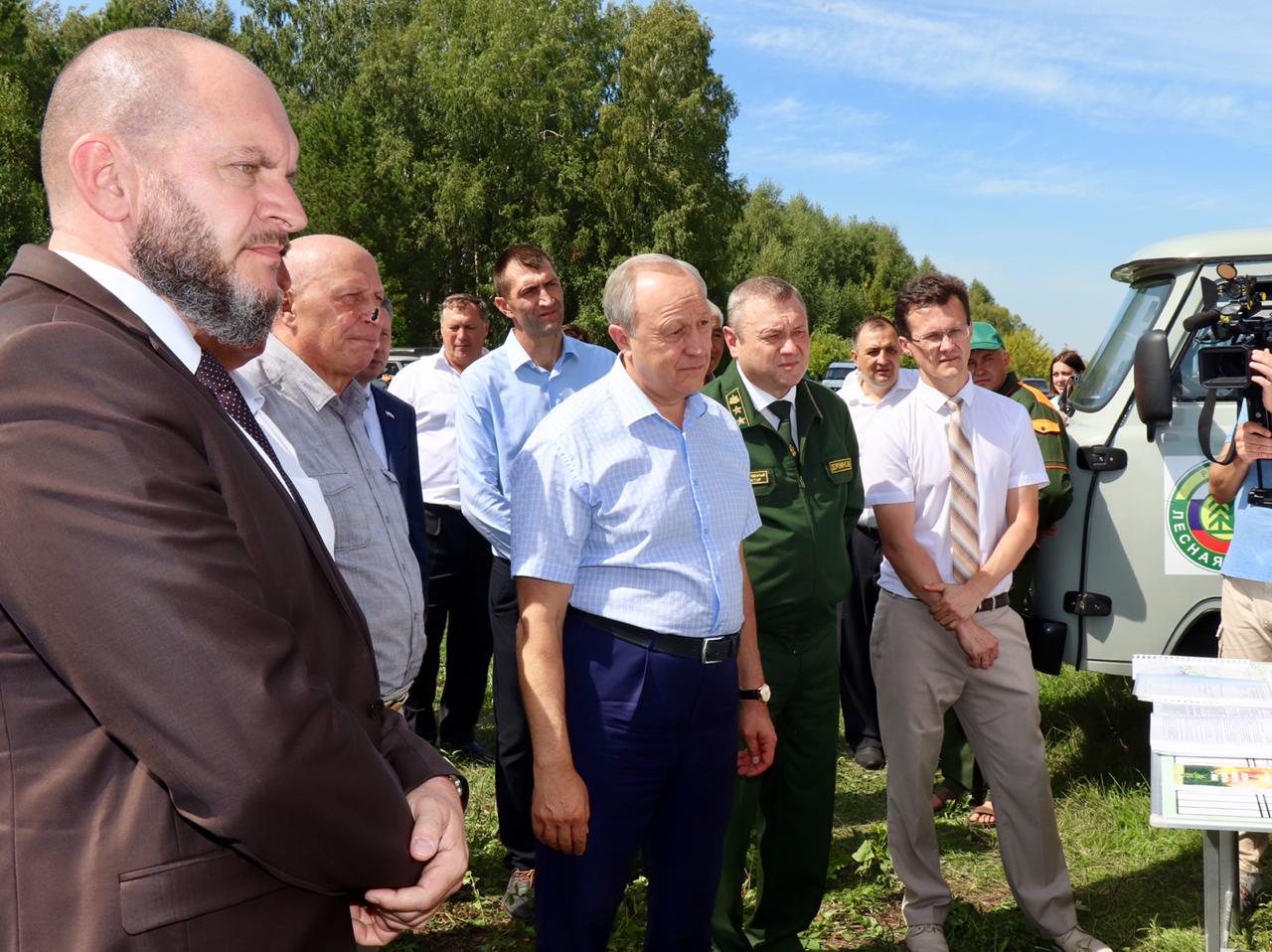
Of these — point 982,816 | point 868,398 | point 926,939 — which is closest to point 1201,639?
point 982,816

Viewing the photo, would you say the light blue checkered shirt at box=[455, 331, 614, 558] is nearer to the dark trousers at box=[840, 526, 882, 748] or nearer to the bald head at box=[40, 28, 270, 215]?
the dark trousers at box=[840, 526, 882, 748]

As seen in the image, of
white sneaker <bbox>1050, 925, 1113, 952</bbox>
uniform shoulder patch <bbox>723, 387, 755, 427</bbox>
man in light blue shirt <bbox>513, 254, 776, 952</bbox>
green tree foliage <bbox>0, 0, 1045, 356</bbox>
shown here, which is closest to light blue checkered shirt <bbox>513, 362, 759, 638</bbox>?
man in light blue shirt <bbox>513, 254, 776, 952</bbox>

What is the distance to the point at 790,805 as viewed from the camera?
3.71 meters

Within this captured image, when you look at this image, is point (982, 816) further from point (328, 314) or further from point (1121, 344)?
point (328, 314)

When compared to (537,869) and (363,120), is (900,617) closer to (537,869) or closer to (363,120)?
(537,869)

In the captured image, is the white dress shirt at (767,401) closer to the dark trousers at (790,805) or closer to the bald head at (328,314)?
the dark trousers at (790,805)

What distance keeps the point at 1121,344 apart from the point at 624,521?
3.25 m

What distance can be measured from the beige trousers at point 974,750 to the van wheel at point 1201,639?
1.35m

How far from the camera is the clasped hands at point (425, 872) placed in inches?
54.2

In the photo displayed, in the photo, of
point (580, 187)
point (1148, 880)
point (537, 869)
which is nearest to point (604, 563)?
point (537, 869)

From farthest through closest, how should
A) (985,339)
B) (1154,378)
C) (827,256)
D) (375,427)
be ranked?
1. (827,256)
2. (985,339)
3. (1154,378)
4. (375,427)

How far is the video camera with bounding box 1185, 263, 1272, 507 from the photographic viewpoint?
12.5 ft

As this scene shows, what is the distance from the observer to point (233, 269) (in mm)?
1424

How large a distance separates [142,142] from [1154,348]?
391 cm
